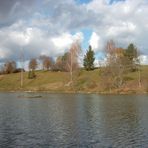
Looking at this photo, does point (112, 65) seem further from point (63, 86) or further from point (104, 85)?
point (63, 86)

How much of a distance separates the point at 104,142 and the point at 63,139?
4.66 meters

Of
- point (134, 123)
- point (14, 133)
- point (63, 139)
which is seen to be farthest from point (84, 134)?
point (134, 123)

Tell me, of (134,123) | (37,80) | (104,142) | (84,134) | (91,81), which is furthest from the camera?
(37,80)

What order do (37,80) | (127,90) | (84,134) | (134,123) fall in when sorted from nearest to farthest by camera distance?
(84,134), (134,123), (127,90), (37,80)

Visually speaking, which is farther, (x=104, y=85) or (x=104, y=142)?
(x=104, y=85)

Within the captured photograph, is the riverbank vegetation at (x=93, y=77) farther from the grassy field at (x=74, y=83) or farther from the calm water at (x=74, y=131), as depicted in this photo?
the calm water at (x=74, y=131)

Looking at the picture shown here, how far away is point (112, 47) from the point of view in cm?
14525

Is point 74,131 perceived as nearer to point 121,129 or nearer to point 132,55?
point 121,129

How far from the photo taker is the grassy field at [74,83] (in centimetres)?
14300

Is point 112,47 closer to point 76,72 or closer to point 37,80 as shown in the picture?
point 76,72

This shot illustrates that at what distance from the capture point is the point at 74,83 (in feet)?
522

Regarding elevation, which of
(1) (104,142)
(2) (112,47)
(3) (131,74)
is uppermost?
(2) (112,47)

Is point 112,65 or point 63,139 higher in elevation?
point 112,65

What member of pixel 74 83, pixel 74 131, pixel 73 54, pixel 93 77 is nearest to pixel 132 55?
pixel 93 77
